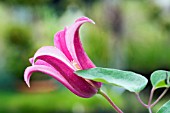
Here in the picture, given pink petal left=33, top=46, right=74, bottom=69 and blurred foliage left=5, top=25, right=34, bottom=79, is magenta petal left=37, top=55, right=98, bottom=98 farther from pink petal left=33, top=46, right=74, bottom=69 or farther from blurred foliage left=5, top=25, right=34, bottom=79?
blurred foliage left=5, top=25, right=34, bottom=79

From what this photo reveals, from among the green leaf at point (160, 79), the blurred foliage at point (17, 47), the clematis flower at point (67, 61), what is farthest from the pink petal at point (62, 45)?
the blurred foliage at point (17, 47)

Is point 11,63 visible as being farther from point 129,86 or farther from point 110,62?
point 129,86

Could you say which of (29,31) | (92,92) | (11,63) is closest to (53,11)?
(29,31)

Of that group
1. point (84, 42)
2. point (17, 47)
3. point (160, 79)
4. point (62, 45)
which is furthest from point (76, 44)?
point (17, 47)

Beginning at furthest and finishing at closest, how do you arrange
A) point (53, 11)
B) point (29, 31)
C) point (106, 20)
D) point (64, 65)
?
point (53, 11) → point (29, 31) → point (106, 20) → point (64, 65)

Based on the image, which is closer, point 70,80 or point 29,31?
point 70,80

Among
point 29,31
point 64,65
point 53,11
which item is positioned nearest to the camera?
point 64,65
